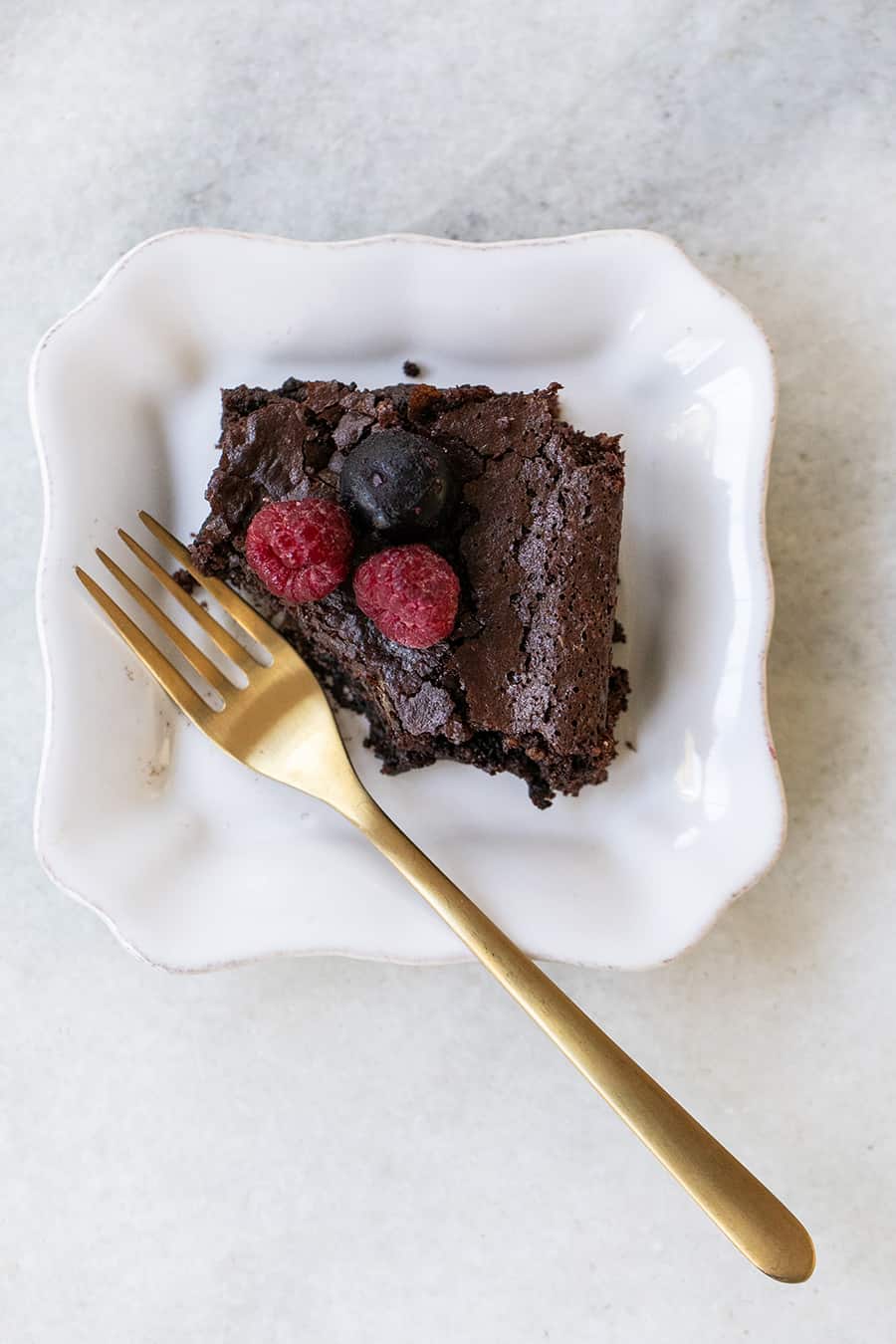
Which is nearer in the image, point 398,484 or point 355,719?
point 398,484

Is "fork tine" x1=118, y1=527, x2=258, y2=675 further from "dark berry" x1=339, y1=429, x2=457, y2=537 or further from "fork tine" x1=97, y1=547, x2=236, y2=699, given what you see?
"dark berry" x1=339, y1=429, x2=457, y2=537

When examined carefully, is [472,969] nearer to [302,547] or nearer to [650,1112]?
[650,1112]

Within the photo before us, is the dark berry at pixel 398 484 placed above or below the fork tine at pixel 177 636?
above

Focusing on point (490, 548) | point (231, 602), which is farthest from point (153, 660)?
point (490, 548)

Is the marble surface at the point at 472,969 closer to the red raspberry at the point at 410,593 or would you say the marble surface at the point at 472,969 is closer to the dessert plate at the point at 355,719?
the dessert plate at the point at 355,719

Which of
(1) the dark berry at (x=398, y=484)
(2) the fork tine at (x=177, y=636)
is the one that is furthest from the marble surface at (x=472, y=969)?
(1) the dark berry at (x=398, y=484)

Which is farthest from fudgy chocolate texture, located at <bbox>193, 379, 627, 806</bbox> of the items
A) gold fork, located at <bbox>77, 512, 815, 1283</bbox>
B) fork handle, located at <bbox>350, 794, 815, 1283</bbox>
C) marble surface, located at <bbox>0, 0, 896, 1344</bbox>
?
marble surface, located at <bbox>0, 0, 896, 1344</bbox>
